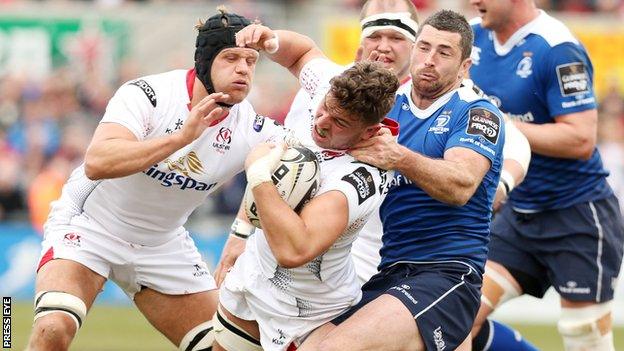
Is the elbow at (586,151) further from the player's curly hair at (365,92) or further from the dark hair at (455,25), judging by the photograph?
the player's curly hair at (365,92)

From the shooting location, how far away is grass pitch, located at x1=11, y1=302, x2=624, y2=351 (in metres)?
13.4

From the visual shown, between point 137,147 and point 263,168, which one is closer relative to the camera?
point 263,168

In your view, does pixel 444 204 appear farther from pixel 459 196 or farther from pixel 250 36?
pixel 250 36

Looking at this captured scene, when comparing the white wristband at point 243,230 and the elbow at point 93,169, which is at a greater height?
the elbow at point 93,169

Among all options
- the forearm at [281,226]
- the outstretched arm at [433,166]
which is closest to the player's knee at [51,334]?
the forearm at [281,226]

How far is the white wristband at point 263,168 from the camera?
6512mm

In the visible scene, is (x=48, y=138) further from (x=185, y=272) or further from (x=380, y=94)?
(x=380, y=94)

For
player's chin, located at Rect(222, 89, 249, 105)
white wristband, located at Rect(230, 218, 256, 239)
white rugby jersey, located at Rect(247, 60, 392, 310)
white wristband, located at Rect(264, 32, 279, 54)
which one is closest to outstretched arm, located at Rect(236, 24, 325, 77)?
white wristband, located at Rect(264, 32, 279, 54)

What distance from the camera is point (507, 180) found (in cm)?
812

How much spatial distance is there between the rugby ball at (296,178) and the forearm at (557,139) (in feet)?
8.41

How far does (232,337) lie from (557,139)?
9.66 feet

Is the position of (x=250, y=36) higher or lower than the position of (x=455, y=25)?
lower

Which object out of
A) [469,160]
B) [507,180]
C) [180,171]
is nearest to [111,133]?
[180,171]

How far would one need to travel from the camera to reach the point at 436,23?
7363 mm
